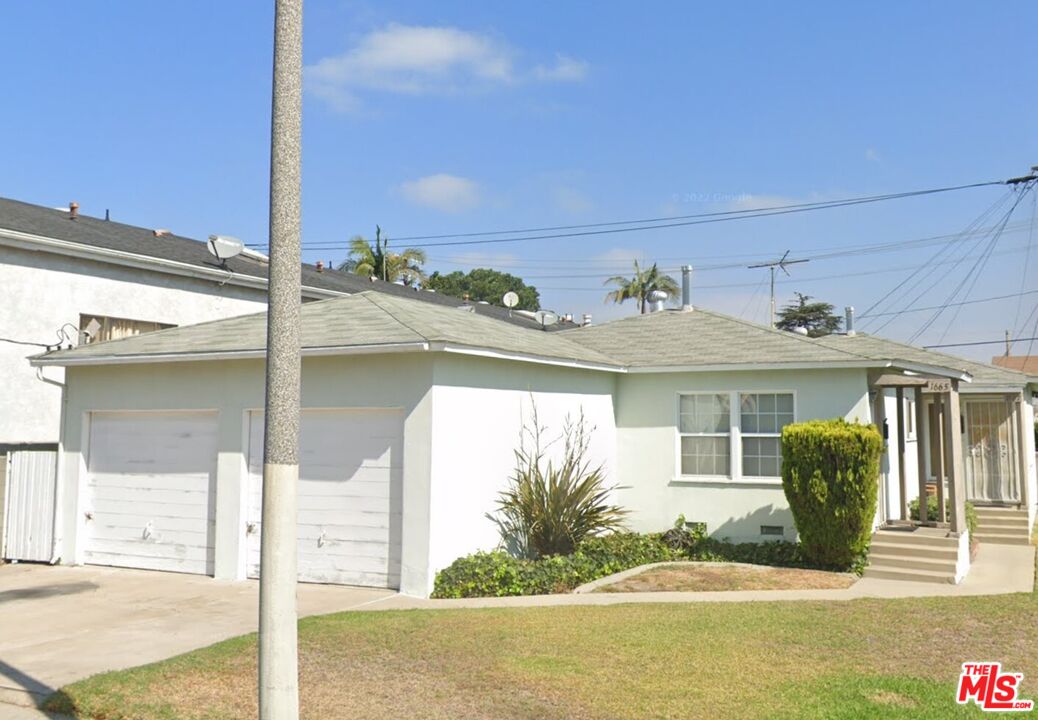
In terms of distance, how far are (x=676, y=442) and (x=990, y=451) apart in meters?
8.46

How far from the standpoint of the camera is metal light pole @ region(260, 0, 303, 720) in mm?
5172

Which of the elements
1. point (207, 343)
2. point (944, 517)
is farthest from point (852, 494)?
point (207, 343)

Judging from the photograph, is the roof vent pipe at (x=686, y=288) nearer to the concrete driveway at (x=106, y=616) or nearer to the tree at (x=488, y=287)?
the concrete driveway at (x=106, y=616)

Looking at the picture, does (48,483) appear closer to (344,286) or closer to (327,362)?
(327,362)

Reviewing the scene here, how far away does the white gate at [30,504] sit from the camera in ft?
45.4

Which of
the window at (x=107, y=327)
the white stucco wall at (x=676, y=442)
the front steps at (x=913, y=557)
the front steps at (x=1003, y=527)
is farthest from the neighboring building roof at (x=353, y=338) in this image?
the front steps at (x=1003, y=527)

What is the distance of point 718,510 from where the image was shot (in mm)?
14984

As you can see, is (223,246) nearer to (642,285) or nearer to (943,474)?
(943,474)

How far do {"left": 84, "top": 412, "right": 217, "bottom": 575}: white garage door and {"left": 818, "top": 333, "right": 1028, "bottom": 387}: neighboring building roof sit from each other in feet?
40.5

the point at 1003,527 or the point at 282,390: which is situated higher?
the point at 282,390

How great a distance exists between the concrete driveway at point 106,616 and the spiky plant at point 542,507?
235 centimetres

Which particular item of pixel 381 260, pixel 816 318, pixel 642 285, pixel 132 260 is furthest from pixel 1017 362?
pixel 132 260

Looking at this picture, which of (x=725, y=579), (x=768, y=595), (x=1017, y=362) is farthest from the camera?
(x=1017, y=362)

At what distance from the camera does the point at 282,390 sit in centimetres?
537
